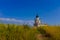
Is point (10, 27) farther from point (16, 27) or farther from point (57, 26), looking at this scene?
point (57, 26)

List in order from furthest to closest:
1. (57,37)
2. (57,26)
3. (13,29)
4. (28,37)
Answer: (57,26) < (57,37) < (28,37) < (13,29)

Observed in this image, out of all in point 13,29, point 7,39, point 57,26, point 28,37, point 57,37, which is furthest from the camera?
point 57,26

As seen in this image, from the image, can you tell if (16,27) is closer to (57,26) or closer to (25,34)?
(25,34)

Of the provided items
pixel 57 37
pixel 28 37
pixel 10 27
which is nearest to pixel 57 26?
pixel 57 37

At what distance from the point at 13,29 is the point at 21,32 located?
0.39 metres

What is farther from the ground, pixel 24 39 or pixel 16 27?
pixel 16 27

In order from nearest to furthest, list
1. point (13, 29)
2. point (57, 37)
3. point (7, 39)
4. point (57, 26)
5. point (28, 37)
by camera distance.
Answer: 1. point (7, 39)
2. point (13, 29)
3. point (28, 37)
4. point (57, 37)
5. point (57, 26)

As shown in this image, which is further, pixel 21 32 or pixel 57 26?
pixel 57 26

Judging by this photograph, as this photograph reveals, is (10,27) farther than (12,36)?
Yes

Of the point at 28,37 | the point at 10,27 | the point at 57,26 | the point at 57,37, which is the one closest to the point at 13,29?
the point at 10,27

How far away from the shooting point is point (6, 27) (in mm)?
8359

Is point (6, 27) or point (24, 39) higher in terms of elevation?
point (6, 27)

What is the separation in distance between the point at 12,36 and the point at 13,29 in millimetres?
453

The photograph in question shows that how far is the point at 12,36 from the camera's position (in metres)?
7.67
